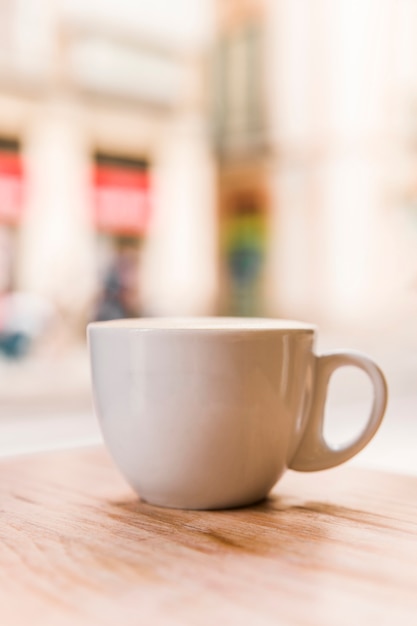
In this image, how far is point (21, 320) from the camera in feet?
13.9

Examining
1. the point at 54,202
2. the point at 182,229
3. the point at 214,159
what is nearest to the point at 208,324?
the point at 54,202

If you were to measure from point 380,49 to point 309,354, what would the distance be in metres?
5.56

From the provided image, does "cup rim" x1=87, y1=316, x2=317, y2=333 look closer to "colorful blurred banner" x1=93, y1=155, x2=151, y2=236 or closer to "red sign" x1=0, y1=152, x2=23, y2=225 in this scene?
"red sign" x1=0, y1=152, x2=23, y2=225

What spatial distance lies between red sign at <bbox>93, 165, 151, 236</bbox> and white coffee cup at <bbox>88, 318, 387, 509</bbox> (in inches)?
182

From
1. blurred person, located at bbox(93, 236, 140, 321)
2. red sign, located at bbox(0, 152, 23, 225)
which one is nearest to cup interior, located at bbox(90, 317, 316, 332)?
red sign, located at bbox(0, 152, 23, 225)

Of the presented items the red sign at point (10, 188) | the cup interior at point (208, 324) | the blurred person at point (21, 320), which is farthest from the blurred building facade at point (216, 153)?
the cup interior at point (208, 324)

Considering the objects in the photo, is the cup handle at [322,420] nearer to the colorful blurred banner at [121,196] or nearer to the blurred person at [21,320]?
the blurred person at [21,320]

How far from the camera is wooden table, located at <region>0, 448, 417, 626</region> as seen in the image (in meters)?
0.23

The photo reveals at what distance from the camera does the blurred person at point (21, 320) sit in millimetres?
3883

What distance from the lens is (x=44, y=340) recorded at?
3.93 metres

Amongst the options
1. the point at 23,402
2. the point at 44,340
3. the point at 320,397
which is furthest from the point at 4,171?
the point at 320,397

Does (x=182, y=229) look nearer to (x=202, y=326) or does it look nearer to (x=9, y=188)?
(x=9, y=188)

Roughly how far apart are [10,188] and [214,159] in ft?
5.75

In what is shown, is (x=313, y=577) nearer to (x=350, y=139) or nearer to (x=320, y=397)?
(x=320, y=397)
